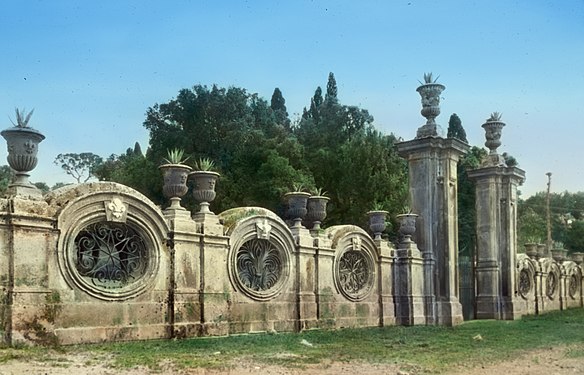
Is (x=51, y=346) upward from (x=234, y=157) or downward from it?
downward

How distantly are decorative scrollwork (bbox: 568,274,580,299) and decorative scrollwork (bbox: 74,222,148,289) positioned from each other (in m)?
25.5

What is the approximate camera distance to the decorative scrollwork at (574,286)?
32.6m

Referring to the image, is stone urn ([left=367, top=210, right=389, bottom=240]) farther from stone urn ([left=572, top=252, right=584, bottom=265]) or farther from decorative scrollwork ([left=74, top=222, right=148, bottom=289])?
stone urn ([left=572, top=252, right=584, bottom=265])

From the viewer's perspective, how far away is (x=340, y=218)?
33.1 m

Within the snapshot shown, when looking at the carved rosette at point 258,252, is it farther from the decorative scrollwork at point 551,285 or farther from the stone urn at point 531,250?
the decorative scrollwork at point 551,285

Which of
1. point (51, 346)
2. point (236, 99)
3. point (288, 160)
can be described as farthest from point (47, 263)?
point (236, 99)

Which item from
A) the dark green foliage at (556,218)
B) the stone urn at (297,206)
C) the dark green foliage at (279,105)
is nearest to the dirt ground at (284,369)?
the stone urn at (297,206)

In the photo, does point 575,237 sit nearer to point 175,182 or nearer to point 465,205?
point 465,205

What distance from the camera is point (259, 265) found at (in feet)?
A: 47.9

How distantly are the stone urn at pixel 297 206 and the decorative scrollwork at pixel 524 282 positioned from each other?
12.4 metres

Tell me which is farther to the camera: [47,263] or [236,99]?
[236,99]

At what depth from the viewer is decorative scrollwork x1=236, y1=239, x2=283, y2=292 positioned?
14203 mm

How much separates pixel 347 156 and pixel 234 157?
A: 5.33 meters

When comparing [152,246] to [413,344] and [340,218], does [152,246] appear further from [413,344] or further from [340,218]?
[340,218]
